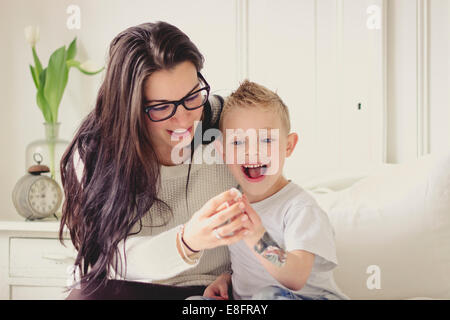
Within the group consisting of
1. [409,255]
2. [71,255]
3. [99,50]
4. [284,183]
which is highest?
[99,50]

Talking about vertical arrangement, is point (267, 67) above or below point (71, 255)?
above

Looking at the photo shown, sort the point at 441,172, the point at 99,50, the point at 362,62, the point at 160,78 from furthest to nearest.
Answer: the point at 99,50 → the point at 362,62 → the point at 441,172 → the point at 160,78

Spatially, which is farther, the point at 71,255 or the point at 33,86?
the point at 33,86

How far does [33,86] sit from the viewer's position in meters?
1.70

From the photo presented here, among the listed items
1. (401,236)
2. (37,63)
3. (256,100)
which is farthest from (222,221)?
(37,63)

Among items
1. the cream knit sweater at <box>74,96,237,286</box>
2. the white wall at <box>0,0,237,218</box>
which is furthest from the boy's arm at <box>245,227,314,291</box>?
the white wall at <box>0,0,237,218</box>

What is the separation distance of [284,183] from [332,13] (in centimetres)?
74

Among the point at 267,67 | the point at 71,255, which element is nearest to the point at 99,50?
the point at 267,67

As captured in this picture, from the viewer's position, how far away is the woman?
31.7 inches

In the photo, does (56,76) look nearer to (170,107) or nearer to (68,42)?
(68,42)

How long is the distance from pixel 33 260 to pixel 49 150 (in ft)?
1.30

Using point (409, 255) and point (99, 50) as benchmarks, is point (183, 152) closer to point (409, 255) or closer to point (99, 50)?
point (409, 255)

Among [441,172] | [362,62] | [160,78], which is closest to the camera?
[160,78]

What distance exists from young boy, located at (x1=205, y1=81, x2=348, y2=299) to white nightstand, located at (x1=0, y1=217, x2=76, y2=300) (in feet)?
2.55
